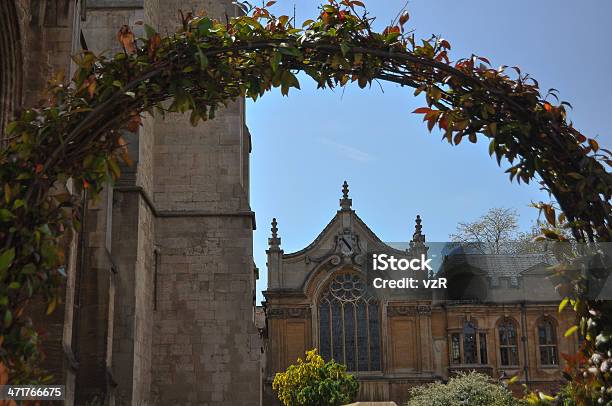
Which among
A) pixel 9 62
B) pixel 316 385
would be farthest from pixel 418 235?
pixel 9 62

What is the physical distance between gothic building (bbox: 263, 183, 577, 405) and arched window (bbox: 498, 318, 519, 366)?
0.04 metres

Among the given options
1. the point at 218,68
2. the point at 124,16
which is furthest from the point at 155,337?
the point at 218,68

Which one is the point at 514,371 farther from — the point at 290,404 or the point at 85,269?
the point at 85,269

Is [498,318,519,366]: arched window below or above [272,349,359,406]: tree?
above

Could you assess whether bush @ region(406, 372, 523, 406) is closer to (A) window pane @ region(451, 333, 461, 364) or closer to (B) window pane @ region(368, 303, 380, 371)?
(B) window pane @ region(368, 303, 380, 371)

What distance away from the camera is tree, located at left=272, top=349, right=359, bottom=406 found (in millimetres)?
26562

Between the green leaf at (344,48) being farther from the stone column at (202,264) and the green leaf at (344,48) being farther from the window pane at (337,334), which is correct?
the window pane at (337,334)

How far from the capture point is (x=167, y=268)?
16453mm

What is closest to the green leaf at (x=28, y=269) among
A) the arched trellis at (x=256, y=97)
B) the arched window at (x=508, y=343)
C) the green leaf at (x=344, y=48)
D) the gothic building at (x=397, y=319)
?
the arched trellis at (x=256, y=97)

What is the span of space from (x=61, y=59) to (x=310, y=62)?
5.32 m

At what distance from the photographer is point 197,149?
17.2 meters

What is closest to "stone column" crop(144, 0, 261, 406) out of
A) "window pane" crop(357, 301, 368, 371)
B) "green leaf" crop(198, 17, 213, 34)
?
"green leaf" crop(198, 17, 213, 34)

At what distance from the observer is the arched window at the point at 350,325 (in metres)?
33.8

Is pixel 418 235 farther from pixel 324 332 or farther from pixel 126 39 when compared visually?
pixel 126 39
